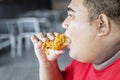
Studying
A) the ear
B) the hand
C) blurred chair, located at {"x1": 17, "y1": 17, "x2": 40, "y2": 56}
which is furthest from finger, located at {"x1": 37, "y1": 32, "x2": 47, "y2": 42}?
blurred chair, located at {"x1": 17, "y1": 17, "x2": 40, "y2": 56}

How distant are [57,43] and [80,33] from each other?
0.13 metres

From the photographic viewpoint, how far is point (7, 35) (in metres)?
5.27

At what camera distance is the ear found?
→ 2.26ft

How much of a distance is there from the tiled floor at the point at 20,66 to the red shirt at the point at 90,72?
236 centimetres

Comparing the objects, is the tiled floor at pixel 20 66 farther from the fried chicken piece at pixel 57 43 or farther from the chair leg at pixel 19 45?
the fried chicken piece at pixel 57 43

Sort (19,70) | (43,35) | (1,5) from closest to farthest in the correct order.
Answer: (43,35)
(19,70)
(1,5)

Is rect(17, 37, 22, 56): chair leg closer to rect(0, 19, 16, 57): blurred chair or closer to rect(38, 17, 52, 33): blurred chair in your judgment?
rect(0, 19, 16, 57): blurred chair

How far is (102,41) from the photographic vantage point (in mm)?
714

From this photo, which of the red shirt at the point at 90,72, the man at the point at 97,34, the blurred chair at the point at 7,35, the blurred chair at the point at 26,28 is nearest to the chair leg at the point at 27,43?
the blurred chair at the point at 26,28

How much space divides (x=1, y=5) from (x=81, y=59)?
5351 millimetres

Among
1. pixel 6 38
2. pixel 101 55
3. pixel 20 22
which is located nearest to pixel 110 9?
pixel 101 55

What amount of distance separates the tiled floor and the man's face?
2595 mm

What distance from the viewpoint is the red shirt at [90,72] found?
0.74 meters

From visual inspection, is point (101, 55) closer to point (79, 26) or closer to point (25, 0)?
point (79, 26)
